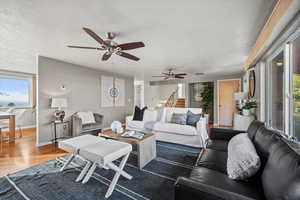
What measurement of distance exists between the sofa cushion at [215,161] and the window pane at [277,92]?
1.44 metres

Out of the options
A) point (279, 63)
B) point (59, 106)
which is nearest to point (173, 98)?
point (279, 63)

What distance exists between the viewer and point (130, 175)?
6.76ft

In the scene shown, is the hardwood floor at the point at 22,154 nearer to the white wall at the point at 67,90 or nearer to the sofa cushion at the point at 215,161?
the white wall at the point at 67,90

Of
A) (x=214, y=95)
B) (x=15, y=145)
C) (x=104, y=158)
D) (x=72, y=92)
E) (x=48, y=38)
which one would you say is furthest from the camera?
(x=214, y=95)

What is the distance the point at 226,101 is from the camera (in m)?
5.91

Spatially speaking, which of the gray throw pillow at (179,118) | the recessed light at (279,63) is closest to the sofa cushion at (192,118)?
the gray throw pillow at (179,118)

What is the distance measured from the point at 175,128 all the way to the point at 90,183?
2151mm

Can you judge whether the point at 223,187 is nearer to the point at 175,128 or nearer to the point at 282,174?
the point at 282,174

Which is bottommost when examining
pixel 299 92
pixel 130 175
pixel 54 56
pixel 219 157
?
pixel 130 175

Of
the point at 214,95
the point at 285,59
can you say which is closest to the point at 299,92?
the point at 285,59

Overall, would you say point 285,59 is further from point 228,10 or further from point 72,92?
point 72,92

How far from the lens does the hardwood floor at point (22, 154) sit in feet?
7.66

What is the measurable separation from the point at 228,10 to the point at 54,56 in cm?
387

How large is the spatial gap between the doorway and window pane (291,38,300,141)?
4.19m
